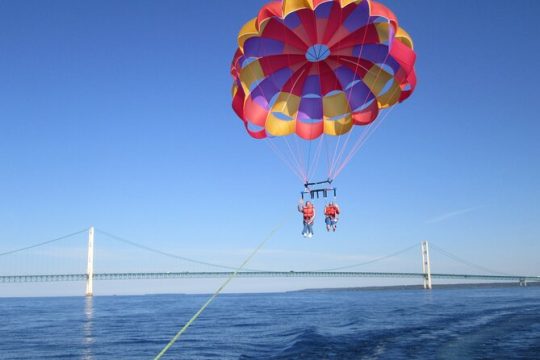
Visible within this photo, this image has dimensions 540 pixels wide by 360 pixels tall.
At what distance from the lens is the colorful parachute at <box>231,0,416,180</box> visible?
15.7 metres

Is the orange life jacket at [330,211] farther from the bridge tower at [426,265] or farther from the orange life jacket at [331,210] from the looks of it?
the bridge tower at [426,265]

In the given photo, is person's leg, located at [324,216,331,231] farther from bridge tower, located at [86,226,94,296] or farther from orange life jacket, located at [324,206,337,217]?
bridge tower, located at [86,226,94,296]

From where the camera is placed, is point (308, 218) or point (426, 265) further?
point (426, 265)

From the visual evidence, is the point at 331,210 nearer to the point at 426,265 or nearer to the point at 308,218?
the point at 308,218

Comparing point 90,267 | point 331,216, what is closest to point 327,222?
point 331,216

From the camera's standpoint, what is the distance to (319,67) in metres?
18.6

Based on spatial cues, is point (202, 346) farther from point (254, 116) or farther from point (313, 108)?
point (313, 108)

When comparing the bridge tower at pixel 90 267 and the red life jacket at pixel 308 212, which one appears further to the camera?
the bridge tower at pixel 90 267

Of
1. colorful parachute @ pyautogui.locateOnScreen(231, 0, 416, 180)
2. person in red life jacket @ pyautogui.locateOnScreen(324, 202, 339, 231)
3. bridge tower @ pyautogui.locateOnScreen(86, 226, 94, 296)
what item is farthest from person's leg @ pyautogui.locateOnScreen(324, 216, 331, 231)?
bridge tower @ pyautogui.locateOnScreen(86, 226, 94, 296)

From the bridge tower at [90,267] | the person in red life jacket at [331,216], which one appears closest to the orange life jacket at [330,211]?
the person in red life jacket at [331,216]

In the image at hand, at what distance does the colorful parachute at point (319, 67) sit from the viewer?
15742 millimetres

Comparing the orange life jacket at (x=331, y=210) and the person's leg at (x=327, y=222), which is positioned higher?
the orange life jacket at (x=331, y=210)

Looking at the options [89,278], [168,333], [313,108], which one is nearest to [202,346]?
[168,333]

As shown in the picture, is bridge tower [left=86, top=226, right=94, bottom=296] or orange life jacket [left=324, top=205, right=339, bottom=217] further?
bridge tower [left=86, top=226, right=94, bottom=296]
